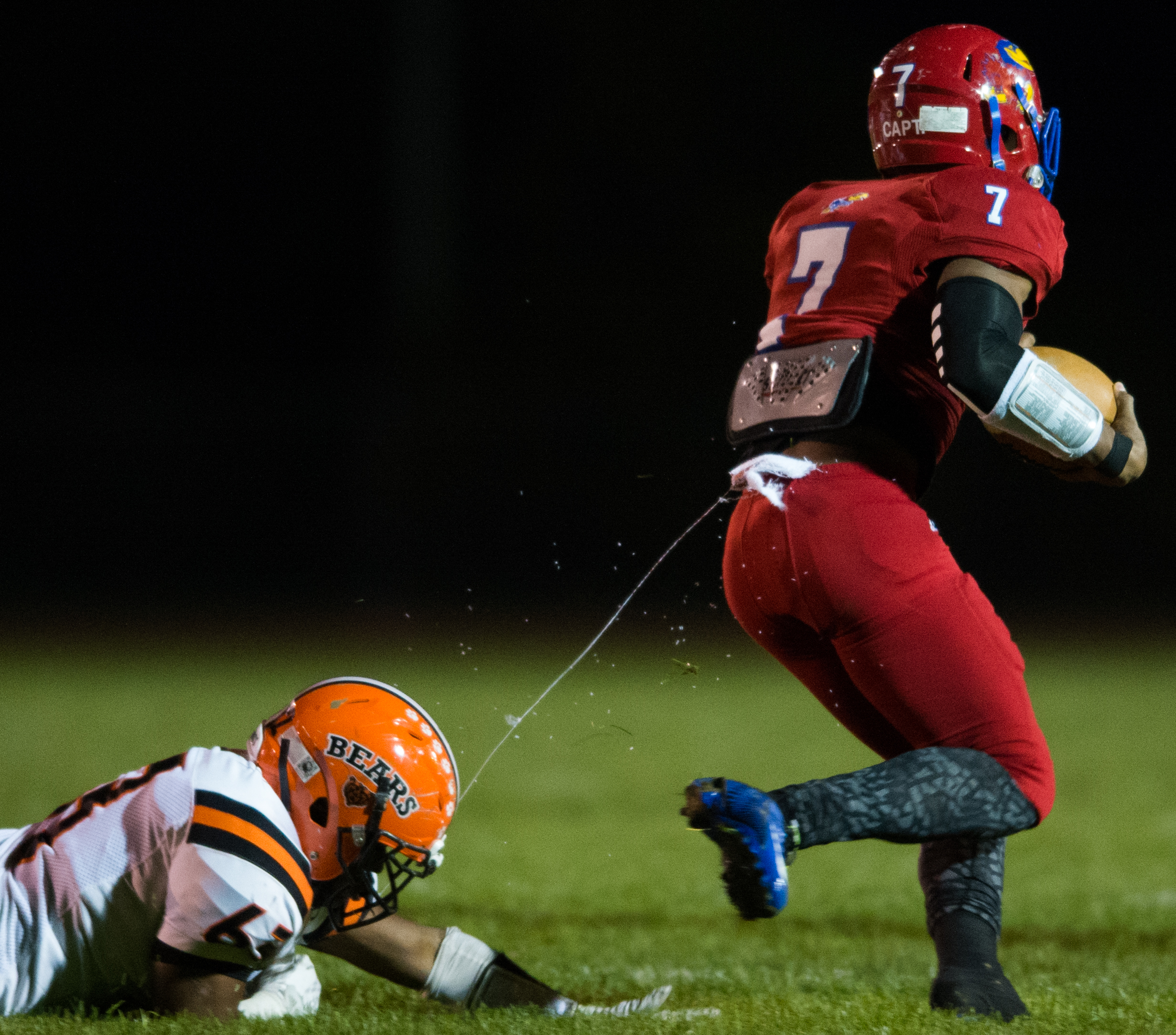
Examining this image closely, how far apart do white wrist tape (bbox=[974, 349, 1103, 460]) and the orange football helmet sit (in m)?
1.28

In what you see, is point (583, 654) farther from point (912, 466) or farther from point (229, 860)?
point (229, 860)

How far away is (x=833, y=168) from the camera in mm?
21516

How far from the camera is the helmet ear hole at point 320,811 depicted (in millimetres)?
2955

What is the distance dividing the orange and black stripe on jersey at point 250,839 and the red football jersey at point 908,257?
141 centimetres

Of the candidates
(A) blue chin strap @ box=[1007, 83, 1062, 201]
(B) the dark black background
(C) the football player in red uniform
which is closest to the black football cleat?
(C) the football player in red uniform

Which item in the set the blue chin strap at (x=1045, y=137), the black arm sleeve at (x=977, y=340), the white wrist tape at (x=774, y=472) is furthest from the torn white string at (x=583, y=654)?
the blue chin strap at (x=1045, y=137)

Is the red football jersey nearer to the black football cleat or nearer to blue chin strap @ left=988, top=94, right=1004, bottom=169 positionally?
blue chin strap @ left=988, top=94, right=1004, bottom=169

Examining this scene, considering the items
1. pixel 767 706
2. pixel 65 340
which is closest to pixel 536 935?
pixel 767 706

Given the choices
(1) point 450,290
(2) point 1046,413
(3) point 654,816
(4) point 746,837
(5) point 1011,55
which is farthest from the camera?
(1) point 450,290

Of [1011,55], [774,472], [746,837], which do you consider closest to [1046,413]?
[774,472]

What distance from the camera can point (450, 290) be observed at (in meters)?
17.2

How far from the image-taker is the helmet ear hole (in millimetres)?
2955

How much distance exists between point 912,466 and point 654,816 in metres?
4.50

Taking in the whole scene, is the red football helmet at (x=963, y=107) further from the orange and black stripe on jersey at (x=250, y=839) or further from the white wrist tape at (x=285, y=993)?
the white wrist tape at (x=285, y=993)
